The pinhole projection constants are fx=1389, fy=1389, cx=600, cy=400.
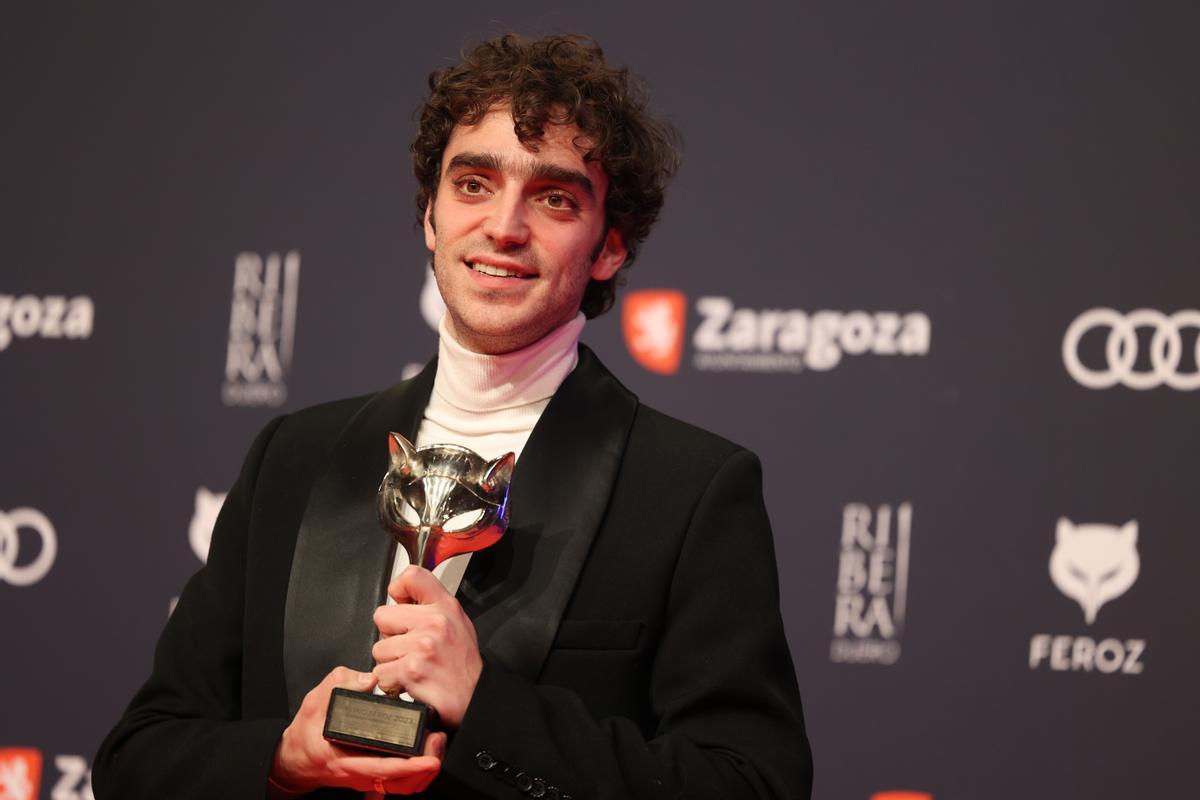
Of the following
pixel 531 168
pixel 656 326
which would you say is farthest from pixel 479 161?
pixel 656 326

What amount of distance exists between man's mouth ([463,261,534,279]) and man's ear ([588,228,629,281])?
18 centimetres

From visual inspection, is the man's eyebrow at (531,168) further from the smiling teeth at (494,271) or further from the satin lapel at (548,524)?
the satin lapel at (548,524)

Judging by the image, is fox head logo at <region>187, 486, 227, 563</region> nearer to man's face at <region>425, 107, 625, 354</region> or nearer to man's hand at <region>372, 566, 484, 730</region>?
man's face at <region>425, 107, 625, 354</region>

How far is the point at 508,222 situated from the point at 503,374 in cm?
22

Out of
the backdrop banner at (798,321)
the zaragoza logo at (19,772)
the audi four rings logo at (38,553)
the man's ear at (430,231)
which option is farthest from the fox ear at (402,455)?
the zaragoza logo at (19,772)

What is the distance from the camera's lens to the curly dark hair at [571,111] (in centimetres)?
197

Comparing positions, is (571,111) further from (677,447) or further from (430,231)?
(677,447)

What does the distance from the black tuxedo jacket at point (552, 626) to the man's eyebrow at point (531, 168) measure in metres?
0.29

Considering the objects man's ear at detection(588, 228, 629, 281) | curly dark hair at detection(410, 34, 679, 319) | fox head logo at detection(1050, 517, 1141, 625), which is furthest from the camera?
fox head logo at detection(1050, 517, 1141, 625)

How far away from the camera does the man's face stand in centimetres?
190

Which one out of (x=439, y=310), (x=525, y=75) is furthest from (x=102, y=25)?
(x=525, y=75)

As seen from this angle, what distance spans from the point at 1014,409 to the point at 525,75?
5.46 feet

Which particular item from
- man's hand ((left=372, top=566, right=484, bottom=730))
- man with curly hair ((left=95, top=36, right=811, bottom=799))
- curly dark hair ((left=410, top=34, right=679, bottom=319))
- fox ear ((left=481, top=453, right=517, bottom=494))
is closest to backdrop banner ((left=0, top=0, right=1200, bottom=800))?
curly dark hair ((left=410, top=34, right=679, bottom=319))

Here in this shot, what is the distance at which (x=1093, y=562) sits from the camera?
3.11 m
